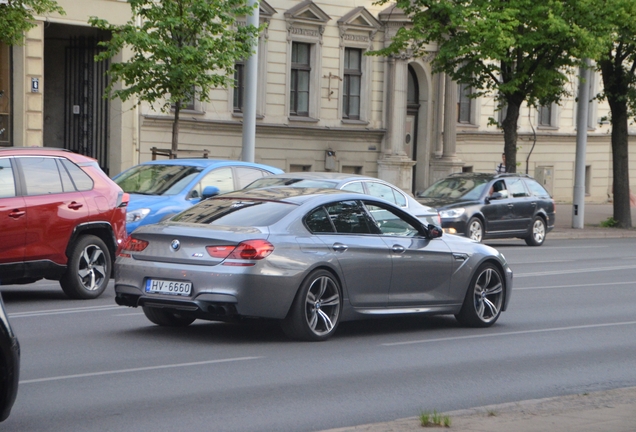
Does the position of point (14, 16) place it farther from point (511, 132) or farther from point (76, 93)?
point (511, 132)

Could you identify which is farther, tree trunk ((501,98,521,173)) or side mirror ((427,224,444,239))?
tree trunk ((501,98,521,173))

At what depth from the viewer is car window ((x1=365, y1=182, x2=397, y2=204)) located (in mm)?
18047

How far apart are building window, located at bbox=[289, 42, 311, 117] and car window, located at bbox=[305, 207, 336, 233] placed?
25653 millimetres

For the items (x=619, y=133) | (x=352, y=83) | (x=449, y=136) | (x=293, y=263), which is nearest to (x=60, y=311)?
(x=293, y=263)

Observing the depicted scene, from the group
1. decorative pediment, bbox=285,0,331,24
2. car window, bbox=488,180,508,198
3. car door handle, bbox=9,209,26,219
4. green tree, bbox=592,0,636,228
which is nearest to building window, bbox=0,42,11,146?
decorative pediment, bbox=285,0,331,24

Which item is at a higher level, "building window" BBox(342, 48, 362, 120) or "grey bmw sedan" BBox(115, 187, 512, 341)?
"building window" BBox(342, 48, 362, 120)

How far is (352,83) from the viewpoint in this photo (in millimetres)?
37656

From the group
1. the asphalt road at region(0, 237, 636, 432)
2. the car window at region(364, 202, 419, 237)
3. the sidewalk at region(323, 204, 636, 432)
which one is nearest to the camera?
the sidewalk at region(323, 204, 636, 432)

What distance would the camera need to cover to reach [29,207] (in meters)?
12.2

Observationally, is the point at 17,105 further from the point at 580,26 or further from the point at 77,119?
the point at 580,26

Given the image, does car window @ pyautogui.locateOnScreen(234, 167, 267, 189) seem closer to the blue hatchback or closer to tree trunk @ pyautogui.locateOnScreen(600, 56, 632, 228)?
the blue hatchback

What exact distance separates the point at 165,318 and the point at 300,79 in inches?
1020

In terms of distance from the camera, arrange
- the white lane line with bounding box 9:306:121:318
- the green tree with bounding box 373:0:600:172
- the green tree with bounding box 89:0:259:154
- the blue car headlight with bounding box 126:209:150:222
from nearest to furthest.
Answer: the white lane line with bounding box 9:306:121:318 < the blue car headlight with bounding box 126:209:150:222 < the green tree with bounding box 89:0:259:154 < the green tree with bounding box 373:0:600:172

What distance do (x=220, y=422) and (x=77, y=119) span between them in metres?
24.0
